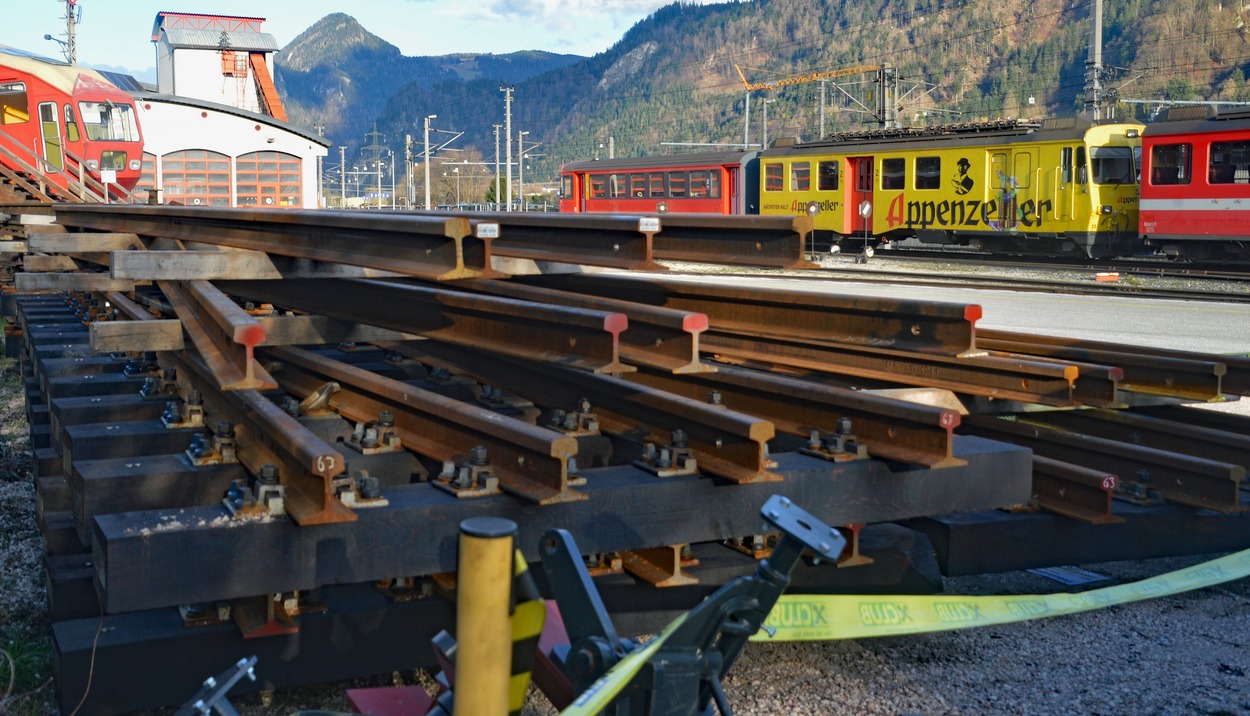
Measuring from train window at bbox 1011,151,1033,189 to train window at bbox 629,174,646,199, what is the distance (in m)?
14.6

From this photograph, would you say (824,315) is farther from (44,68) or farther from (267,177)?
(267,177)

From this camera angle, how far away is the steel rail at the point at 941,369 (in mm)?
5488

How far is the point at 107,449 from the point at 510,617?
3224 millimetres

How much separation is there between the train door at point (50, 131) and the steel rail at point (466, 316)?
896 inches

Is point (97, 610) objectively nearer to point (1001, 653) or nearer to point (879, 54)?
point (1001, 653)

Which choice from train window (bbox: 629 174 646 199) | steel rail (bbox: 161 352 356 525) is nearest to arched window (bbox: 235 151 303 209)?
train window (bbox: 629 174 646 199)

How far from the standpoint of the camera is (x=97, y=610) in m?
4.49

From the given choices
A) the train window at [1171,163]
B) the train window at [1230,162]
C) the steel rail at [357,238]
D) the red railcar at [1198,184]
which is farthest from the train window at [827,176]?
the steel rail at [357,238]

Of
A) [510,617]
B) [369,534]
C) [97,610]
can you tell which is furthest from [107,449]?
[510,617]

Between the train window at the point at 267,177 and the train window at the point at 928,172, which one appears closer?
the train window at the point at 928,172

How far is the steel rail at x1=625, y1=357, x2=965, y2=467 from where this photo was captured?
4352mm

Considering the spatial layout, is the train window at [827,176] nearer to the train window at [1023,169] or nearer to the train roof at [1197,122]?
the train window at [1023,169]

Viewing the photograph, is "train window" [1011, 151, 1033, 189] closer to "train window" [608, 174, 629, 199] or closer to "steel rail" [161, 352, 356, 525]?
"train window" [608, 174, 629, 199]

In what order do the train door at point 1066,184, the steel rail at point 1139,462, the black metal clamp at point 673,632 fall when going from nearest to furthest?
the black metal clamp at point 673,632
the steel rail at point 1139,462
the train door at point 1066,184
